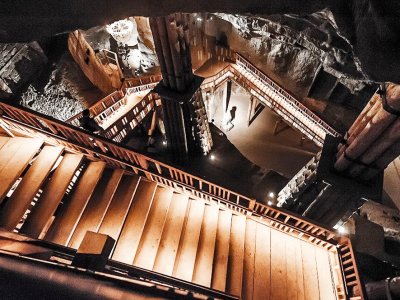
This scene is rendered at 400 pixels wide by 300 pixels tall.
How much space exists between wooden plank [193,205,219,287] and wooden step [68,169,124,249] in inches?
97.3

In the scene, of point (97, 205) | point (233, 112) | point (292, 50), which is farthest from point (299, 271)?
point (233, 112)

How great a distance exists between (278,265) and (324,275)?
127cm

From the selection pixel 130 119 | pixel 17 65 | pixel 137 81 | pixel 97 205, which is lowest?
pixel 97 205

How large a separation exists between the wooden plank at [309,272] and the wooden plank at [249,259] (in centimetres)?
142

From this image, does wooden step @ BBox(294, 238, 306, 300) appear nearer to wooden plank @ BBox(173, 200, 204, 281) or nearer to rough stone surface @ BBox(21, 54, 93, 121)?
wooden plank @ BBox(173, 200, 204, 281)

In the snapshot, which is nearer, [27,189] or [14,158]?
[27,189]

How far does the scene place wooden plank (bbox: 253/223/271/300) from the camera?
17.7 feet

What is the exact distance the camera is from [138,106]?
11.1m

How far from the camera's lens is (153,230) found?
545 cm

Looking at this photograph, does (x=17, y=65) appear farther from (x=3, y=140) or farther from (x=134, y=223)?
(x=134, y=223)

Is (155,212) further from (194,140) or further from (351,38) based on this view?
(194,140)

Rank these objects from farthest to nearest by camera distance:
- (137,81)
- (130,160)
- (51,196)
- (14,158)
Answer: (137,81) → (130,160) → (14,158) → (51,196)

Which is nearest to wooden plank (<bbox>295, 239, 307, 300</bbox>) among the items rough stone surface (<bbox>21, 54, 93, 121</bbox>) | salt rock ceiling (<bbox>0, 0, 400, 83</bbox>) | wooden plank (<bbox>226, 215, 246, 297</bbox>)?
wooden plank (<bbox>226, 215, 246, 297</bbox>)

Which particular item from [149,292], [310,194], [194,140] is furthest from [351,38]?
[194,140]
